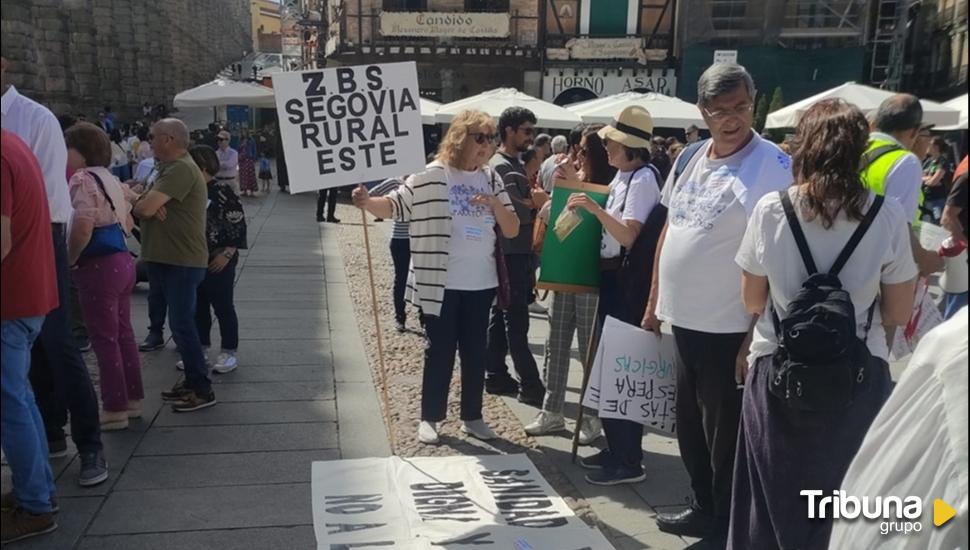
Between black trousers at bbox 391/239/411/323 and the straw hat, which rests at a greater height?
the straw hat

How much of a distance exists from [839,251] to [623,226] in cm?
138

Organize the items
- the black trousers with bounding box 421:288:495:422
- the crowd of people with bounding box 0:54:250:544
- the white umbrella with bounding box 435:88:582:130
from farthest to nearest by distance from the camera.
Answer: the white umbrella with bounding box 435:88:582:130
the black trousers with bounding box 421:288:495:422
the crowd of people with bounding box 0:54:250:544

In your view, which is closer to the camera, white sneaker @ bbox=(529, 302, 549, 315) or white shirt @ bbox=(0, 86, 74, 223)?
white shirt @ bbox=(0, 86, 74, 223)

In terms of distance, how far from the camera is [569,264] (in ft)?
14.2

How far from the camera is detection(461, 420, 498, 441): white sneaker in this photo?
470 centimetres

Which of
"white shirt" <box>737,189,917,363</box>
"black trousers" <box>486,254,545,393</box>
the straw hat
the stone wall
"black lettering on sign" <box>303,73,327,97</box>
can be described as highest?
the stone wall

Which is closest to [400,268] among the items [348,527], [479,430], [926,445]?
[479,430]

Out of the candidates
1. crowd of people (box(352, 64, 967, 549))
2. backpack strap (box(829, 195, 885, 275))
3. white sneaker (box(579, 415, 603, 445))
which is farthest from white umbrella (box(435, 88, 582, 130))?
backpack strap (box(829, 195, 885, 275))

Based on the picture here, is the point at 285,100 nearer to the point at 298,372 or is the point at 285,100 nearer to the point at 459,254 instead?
the point at 459,254

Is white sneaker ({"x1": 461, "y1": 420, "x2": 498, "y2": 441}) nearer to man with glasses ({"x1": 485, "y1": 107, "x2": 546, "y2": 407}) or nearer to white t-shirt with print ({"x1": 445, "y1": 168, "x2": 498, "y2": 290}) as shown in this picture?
man with glasses ({"x1": 485, "y1": 107, "x2": 546, "y2": 407})

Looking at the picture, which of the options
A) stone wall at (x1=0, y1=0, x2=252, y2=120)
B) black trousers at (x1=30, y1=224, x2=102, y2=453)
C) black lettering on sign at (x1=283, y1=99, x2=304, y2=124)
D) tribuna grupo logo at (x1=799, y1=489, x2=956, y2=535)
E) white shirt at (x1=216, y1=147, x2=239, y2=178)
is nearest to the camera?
tribuna grupo logo at (x1=799, y1=489, x2=956, y2=535)

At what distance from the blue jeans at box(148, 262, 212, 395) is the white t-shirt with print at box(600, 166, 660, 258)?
2613 millimetres

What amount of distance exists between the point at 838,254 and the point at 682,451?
128 cm

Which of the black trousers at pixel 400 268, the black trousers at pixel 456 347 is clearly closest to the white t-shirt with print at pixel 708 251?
the black trousers at pixel 456 347
